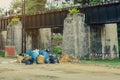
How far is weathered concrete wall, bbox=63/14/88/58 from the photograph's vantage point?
36.6 m

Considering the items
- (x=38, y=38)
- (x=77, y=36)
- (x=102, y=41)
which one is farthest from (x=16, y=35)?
(x=102, y=41)

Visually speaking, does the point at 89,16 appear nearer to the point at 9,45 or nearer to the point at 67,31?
the point at 67,31

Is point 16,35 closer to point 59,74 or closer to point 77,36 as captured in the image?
point 77,36

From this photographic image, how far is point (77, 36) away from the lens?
3691cm

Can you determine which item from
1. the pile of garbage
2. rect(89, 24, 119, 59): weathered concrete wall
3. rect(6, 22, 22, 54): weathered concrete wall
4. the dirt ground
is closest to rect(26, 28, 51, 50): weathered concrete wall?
rect(6, 22, 22, 54): weathered concrete wall

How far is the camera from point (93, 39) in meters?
37.9

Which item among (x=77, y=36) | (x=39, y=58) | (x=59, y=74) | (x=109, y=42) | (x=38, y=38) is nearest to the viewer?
(x=59, y=74)

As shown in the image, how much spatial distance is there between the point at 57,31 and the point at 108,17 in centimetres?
2981

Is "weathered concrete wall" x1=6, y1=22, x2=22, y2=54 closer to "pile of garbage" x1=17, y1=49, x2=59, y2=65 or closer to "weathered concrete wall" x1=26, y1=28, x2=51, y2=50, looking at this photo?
"weathered concrete wall" x1=26, y1=28, x2=51, y2=50

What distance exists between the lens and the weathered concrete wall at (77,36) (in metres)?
36.6

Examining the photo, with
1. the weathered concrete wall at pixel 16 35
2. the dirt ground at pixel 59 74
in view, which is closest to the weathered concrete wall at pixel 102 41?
the weathered concrete wall at pixel 16 35

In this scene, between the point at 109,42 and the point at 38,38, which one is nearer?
the point at 109,42

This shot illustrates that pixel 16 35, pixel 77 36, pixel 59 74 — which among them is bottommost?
pixel 59 74

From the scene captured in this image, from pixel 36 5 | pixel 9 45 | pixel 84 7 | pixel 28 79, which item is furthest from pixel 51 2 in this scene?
pixel 28 79
